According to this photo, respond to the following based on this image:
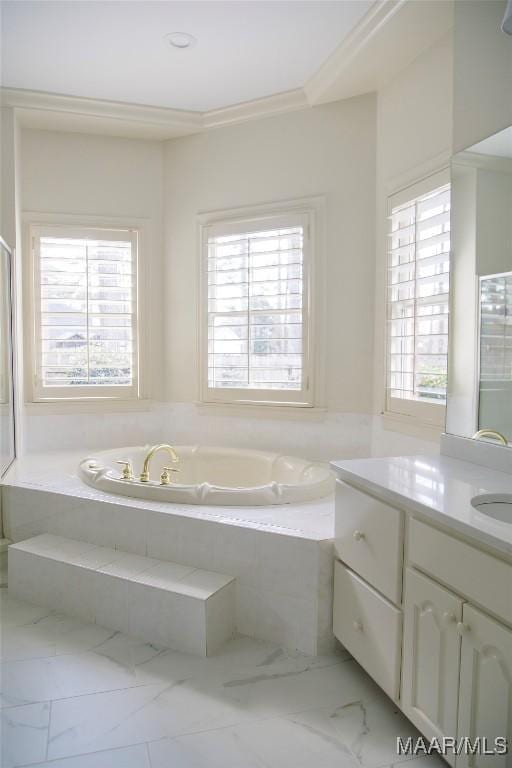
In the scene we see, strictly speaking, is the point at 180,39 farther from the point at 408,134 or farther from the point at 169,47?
the point at 408,134

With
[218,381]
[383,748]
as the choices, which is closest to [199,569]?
[383,748]

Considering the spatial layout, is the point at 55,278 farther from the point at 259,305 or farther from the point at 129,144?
the point at 259,305

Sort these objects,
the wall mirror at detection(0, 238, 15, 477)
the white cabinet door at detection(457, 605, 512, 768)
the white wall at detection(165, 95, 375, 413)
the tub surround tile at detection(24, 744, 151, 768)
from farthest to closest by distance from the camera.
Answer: the white wall at detection(165, 95, 375, 413), the wall mirror at detection(0, 238, 15, 477), the tub surround tile at detection(24, 744, 151, 768), the white cabinet door at detection(457, 605, 512, 768)

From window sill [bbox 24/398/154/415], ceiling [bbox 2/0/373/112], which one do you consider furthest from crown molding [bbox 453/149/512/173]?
window sill [bbox 24/398/154/415]

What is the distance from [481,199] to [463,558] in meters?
1.34

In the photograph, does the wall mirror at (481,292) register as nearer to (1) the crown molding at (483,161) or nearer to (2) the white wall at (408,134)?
(1) the crown molding at (483,161)

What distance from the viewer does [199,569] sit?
240 centimetres

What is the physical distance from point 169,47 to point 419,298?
181cm

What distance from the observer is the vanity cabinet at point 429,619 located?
1275 mm

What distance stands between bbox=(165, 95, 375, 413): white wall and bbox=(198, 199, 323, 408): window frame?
6 centimetres

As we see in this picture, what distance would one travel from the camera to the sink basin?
63.2 inches

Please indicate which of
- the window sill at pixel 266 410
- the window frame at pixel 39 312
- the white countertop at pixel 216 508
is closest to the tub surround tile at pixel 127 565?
the white countertop at pixel 216 508

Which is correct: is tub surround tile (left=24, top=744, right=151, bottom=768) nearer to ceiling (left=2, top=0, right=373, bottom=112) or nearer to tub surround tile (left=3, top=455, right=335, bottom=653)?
tub surround tile (left=3, top=455, right=335, bottom=653)

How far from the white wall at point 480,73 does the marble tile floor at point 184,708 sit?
2.07m
